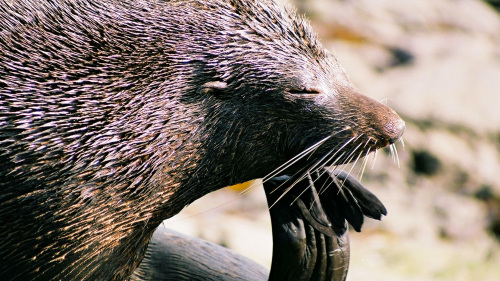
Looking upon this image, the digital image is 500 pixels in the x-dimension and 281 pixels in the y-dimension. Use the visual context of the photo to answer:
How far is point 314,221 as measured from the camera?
2.86 metres

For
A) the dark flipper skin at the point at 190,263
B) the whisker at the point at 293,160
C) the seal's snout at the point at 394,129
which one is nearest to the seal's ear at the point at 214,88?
the whisker at the point at 293,160

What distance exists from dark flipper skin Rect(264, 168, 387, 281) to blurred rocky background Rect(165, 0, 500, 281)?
2.52 m

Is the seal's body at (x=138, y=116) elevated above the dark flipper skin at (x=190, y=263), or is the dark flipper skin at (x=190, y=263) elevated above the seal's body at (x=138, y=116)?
the seal's body at (x=138, y=116)

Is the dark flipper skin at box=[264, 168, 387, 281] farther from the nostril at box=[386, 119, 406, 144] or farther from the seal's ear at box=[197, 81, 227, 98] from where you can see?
the seal's ear at box=[197, 81, 227, 98]

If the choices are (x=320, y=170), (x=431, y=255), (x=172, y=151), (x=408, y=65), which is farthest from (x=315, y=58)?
(x=408, y=65)

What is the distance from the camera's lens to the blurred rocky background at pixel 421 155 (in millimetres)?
6176

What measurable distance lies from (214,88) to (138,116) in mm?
286

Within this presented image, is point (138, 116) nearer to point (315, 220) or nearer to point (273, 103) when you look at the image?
point (273, 103)

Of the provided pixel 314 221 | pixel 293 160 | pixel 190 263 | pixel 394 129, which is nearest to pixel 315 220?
pixel 314 221

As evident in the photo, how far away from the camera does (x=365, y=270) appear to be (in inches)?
233

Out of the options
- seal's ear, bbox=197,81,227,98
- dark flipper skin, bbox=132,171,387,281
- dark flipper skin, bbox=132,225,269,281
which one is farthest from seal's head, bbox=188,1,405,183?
dark flipper skin, bbox=132,225,269,281

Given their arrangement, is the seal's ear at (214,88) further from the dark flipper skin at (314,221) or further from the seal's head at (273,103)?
the dark flipper skin at (314,221)

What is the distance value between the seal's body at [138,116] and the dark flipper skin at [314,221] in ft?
0.70

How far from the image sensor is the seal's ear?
2.55m
